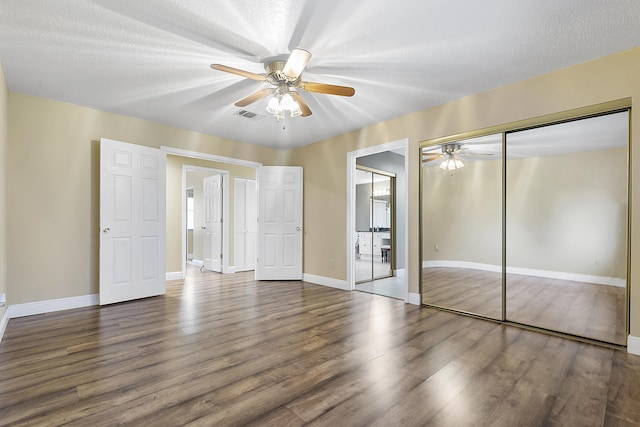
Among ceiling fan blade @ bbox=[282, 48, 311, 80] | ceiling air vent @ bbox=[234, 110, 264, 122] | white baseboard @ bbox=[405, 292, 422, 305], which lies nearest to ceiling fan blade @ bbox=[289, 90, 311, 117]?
ceiling fan blade @ bbox=[282, 48, 311, 80]

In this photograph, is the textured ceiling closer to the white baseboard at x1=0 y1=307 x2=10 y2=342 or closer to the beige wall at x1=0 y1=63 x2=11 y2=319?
the beige wall at x1=0 y1=63 x2=11 y2=319

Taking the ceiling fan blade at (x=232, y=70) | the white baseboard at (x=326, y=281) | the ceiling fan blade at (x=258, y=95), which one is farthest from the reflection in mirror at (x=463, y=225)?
the ceiling fan blade at (x=232, y=70)

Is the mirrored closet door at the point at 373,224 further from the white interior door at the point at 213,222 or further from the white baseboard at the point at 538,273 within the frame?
the white interior door at the point at 213,222

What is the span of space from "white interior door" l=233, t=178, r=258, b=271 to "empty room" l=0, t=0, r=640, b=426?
170 cm

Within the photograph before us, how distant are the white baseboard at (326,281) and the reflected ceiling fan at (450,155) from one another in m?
2.35

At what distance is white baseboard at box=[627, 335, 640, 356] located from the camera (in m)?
2.50

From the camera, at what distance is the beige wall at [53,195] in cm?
349

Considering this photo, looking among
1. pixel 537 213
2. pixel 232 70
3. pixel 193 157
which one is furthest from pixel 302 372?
pixel 193 157

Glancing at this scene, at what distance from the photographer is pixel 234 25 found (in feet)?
7.64

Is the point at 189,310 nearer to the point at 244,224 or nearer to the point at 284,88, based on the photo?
the point at 284,88

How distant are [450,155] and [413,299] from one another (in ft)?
6.44

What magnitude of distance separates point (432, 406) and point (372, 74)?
2867mm

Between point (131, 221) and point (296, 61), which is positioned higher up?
point (296, 61)

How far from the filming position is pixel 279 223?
577cm
